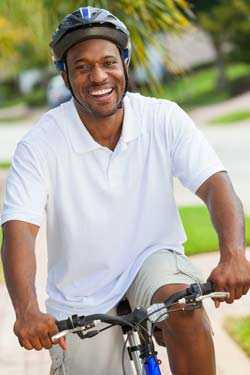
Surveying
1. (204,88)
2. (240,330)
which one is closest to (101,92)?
(240,330)

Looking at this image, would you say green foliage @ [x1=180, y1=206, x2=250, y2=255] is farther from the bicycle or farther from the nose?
the bicycle

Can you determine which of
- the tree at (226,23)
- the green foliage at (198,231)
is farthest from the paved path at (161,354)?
the tree at (226,23)

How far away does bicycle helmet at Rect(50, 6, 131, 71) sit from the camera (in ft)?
11.5

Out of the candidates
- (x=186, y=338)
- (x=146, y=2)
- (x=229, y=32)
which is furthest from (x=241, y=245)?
(x=229, y=32)

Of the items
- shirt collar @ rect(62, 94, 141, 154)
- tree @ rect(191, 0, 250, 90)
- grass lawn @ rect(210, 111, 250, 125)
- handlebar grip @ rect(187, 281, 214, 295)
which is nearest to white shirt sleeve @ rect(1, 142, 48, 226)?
shirt collar @ rect(62, 94, 141, 154)

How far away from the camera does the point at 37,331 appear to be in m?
3.05

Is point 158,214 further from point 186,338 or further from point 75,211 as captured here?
point 186,338

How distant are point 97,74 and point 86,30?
0.46 ft

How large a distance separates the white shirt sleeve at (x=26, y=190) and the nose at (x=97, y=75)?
0.95 ft

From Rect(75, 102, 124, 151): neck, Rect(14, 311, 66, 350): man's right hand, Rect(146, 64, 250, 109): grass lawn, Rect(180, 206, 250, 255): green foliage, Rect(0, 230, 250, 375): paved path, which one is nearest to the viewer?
Rect(14, 311, 66, 350): man's right hand

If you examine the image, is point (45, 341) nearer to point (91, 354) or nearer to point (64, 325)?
point (64, 325)

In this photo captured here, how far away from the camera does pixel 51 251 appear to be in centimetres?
369

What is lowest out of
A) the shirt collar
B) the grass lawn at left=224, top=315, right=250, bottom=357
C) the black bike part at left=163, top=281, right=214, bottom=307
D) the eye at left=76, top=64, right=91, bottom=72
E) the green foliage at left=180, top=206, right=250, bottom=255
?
the grass lawn at left=224, top=315, right=250, bottom=357

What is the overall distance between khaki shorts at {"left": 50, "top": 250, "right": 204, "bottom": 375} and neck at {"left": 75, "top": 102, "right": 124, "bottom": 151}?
0.41 meters
